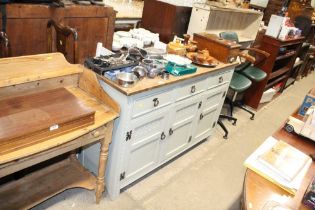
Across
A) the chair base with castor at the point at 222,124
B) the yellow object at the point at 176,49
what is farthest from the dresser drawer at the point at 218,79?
the chair base with castor at the point at 222,124

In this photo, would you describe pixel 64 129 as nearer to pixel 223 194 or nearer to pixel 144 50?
pixel 144 50

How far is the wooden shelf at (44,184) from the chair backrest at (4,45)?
2.66ft

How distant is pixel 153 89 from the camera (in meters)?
1.71

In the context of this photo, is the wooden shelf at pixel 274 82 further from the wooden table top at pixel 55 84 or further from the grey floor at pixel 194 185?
the wooden table top at pixel 55 84

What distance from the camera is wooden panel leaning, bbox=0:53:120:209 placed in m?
1.25

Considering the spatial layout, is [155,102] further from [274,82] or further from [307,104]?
[274,82]

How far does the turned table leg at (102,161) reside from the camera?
1.60m

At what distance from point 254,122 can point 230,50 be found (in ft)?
5.01

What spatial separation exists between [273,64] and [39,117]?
10.5 ft

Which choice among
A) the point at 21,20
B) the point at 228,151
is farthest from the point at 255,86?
the point at 21,20

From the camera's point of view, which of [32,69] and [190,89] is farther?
[190,89]

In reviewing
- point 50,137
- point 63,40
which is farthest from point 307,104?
point 63,40

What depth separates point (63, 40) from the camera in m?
1.92

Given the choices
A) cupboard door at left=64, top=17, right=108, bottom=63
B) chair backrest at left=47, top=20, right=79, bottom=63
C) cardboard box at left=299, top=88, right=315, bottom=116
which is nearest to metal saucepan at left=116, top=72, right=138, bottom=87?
chair backrest at left=47, top=20, right=79, bottom=63
